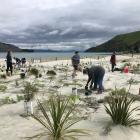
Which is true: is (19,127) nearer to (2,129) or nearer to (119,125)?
(2,129)

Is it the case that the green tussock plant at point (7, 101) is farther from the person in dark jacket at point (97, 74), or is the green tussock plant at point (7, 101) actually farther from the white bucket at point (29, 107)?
the person in dark jacket at point (97, 74)

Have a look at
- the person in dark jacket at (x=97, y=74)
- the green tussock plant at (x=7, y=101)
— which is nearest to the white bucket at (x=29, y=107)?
the green tussock plant at (x=7, y=101)

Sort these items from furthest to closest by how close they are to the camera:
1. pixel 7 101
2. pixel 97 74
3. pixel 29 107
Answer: pixel 97 74 → pixel 7 101 → pixel 29 107

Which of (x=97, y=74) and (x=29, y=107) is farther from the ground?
(x=97, y=74)

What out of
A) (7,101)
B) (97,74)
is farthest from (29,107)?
(97,74)

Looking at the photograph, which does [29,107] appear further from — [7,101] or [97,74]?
[97,74]

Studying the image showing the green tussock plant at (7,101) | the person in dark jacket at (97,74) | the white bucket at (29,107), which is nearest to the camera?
the white bucket at (29,107)

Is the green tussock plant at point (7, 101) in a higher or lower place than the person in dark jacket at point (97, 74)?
lower

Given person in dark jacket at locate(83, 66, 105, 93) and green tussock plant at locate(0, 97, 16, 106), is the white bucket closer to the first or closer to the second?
green tussock plant at locate(0, 97, 16, 106)

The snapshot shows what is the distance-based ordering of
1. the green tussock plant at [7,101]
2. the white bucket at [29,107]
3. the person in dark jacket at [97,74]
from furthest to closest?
the person in dark jacket at [97,74] → the green tussock plant at [7,101] → the white bucket at [29,107]

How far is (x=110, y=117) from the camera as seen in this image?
8.27 metres

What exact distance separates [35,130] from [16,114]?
5.38 ft

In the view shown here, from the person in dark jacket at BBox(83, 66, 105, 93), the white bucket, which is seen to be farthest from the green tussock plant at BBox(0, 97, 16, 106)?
the person in dark jacket at BBox(83, 66, 105, 93)

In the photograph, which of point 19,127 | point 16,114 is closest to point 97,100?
point 16,114
